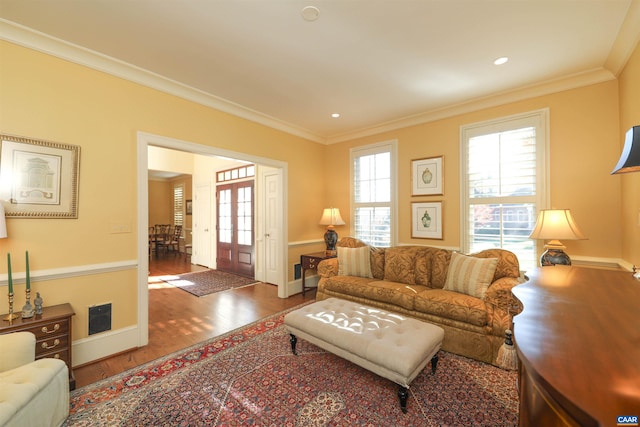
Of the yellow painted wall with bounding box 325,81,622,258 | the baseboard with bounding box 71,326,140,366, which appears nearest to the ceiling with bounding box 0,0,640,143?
the yellow painted wall with bounding box 325,81,622,258

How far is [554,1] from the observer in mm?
1878

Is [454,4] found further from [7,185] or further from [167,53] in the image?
[7,185]

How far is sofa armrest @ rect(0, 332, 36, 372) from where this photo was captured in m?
1.58

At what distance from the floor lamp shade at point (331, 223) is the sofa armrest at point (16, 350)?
3.58 meters

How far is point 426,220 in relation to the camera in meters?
3.94

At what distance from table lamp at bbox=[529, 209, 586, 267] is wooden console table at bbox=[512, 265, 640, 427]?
140 centimetres

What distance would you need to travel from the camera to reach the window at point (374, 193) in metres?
4.33

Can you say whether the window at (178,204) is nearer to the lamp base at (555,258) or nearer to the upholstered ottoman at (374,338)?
the upholstered ottoman at (374,338)

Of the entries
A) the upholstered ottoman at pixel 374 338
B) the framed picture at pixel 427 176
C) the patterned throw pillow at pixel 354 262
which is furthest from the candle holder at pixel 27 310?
the framed picture at pixel 427 176

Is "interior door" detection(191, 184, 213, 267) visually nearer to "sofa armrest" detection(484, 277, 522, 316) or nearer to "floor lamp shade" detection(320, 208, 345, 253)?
"floor lamp shade" detection(320, 208, 345, 253)

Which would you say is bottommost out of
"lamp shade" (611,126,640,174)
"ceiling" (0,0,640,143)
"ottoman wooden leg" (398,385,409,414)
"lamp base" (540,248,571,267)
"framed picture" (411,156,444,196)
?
"ottoman wooden leg" (398,385,409,414)

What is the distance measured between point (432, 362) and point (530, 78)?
3.19 metres

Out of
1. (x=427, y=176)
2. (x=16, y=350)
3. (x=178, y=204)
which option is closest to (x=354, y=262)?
(x=427, y=176)

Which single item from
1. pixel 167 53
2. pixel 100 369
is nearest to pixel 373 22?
pixel 167 53
